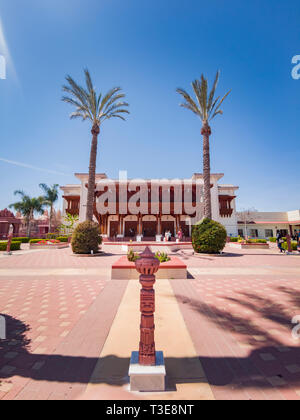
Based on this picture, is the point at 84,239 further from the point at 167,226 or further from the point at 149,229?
the point at 167,226

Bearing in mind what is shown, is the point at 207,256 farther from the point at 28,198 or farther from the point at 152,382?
the point at 28,198

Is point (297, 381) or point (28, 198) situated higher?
point (28, 198)

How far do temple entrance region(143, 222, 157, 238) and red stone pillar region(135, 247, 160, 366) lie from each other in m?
28.0

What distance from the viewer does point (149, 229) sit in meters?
30.2

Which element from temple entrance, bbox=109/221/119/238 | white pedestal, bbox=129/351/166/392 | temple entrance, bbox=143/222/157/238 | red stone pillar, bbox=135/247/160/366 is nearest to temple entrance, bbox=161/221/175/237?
temple entrance, bbox=143/222/157/238

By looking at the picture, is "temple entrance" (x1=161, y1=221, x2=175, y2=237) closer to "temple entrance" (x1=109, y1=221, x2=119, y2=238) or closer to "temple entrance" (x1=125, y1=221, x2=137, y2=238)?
"temple entrance" (x1=125, y1=221, x2=137, y2=238)

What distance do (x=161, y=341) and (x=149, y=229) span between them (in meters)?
27.2

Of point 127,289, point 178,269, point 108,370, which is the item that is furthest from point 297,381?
point 178,269

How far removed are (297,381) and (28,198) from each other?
43.3m

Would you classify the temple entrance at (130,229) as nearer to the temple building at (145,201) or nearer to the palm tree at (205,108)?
the temple building at (145,201)
